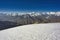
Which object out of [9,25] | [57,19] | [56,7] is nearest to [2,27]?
[9,25]

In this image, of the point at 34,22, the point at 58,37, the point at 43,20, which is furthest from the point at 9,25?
the point at 58,37

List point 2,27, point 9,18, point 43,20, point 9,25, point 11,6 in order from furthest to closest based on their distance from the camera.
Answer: point 11,6 → point 43,20 → point 9,18 → point 9,25 → point 2,27

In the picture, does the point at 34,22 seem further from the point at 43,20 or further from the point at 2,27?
the point at 2,27

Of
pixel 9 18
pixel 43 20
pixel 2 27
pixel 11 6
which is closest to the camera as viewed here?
pixel 2 27

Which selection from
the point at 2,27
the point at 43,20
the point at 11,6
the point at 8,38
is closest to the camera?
the point at 8,38

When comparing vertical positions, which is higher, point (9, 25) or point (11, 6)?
point (11, 6)

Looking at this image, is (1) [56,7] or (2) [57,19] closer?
(2) [57,19]

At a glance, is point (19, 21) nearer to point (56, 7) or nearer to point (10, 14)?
point (10, 14)

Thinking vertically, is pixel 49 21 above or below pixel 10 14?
below

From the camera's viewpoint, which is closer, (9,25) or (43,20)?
(9,25)
